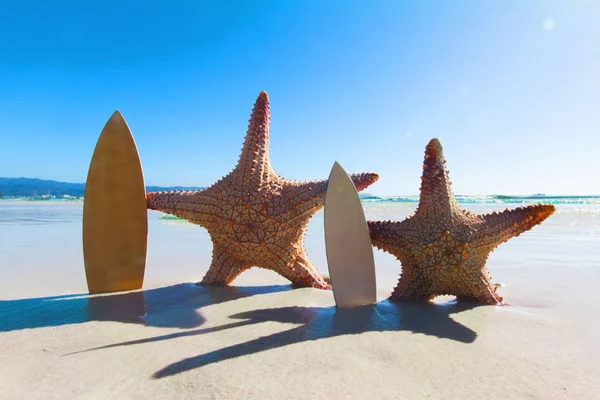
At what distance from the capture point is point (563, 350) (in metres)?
2.44

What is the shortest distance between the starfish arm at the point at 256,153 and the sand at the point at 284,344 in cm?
116

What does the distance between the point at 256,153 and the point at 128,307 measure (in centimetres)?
196

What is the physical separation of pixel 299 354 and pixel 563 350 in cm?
169

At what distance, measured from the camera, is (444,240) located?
336cm

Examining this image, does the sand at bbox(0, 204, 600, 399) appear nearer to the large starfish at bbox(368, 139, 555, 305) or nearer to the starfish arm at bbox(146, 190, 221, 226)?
the large starfish at bbox(368, 139, 555, 305)

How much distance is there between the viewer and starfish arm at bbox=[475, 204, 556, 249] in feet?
11.1

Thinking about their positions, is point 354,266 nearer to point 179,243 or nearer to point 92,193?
point 92,193

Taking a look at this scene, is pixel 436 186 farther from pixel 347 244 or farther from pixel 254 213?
pixel 254 213

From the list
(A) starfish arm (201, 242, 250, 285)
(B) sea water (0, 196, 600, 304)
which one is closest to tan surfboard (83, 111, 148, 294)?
(B) sea water (0, 196, 600, 304)

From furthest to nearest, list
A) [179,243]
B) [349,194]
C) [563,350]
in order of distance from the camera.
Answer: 1. [179,243]
2. [349,194]
3. [563,350]

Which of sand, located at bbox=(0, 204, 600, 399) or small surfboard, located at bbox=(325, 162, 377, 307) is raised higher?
small surfboard, located at bbox=(325, 162, 377, 307)

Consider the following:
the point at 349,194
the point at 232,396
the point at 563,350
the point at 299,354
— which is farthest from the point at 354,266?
the point at 232,396

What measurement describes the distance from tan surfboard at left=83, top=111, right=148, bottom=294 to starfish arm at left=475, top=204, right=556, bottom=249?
3256 mm

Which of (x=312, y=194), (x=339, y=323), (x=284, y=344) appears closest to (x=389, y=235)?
(x=312, y=194)
